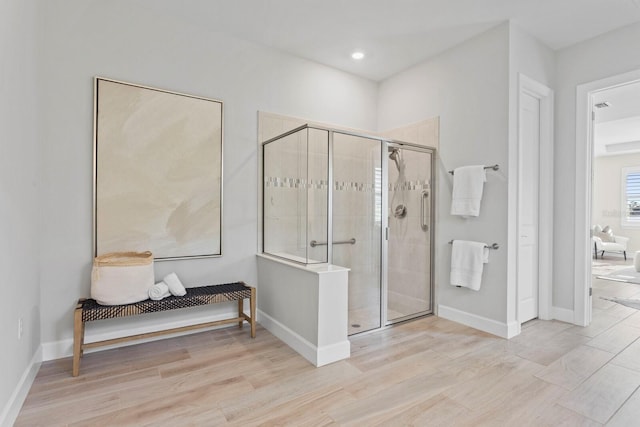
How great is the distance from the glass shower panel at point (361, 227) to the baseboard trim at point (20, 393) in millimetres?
2229

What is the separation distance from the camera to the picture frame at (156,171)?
262 centimetres


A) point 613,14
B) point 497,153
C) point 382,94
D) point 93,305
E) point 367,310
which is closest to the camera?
point 93,305

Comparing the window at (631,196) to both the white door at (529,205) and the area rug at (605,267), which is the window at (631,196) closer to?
the area rug at (605,267)

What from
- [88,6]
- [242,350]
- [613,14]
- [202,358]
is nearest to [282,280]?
[242,350]

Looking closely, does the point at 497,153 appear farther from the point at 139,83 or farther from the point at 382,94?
the point at 139,83

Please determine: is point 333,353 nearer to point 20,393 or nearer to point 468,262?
point 468,262

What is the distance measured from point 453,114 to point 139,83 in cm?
292

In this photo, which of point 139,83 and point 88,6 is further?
point 139,83

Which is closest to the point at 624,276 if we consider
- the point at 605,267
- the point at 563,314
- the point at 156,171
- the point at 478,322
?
the point at 605,267

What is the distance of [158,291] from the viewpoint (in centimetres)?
255

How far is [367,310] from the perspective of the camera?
319 centimetres

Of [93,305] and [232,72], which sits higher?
[232,72]

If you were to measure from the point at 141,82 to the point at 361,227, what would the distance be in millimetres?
2287

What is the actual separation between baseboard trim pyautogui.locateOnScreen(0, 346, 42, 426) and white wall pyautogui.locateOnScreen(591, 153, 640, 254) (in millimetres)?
10677
